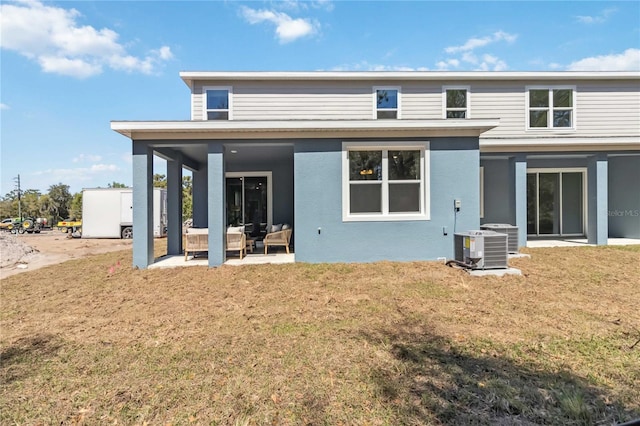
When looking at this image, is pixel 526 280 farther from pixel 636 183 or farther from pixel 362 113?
pixel 636 183

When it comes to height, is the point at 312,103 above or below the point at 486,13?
below

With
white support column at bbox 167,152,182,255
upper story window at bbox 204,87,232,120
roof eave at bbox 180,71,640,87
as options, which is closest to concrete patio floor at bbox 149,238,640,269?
white support column at bbox 167,152,182,255

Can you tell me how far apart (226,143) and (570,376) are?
292 inches

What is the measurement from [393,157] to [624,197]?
33.1 feet

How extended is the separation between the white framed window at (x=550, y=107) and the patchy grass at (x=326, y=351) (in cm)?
687

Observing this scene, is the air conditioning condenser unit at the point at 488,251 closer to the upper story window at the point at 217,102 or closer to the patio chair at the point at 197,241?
the patio chair at the point at 197,241

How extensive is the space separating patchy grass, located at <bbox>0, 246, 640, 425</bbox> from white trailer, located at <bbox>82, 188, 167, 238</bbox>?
11.2 m

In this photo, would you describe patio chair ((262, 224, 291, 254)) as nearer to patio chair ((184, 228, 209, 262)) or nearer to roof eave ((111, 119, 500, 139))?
patio chair ((184, 228, 209, 262))

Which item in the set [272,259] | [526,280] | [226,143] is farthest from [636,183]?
[226,143]

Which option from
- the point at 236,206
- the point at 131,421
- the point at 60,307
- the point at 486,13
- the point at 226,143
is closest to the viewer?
the point at 131,421

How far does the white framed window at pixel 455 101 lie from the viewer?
36.4 feet

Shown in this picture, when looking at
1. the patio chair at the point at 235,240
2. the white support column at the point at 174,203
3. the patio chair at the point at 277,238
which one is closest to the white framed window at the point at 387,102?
the patio chair at the point at 277,238

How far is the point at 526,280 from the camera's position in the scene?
611 centimetres

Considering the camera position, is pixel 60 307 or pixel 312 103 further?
pixel 312 103
